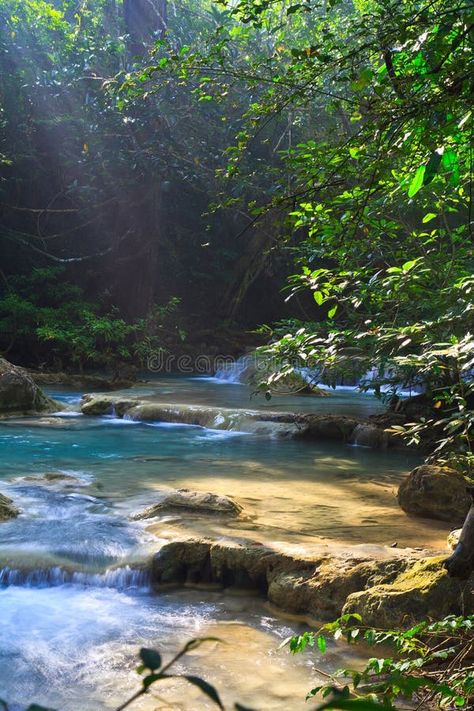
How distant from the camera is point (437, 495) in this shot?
18.8 feet

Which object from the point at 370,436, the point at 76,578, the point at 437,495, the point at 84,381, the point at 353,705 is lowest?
the point at 76,578

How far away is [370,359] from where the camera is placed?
381 centimetres

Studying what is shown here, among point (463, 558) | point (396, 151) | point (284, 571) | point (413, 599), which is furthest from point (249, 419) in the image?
point (396, 151)

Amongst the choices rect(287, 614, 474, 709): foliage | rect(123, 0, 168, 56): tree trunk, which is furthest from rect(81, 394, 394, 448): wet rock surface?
rect(123, 0, 168, 56): tree trunk

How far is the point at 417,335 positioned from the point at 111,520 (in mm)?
3322

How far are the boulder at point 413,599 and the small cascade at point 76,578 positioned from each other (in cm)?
146

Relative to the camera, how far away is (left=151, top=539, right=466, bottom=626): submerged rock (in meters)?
3.68

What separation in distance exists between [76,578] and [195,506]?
1.33 m

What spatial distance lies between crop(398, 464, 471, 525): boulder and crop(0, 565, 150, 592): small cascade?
2464 mm

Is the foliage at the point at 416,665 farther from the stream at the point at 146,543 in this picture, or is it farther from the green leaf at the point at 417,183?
the green leaf at the point at 417,183

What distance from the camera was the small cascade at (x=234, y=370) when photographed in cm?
1734

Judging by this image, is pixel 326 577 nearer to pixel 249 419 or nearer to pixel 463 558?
pixel 463 558

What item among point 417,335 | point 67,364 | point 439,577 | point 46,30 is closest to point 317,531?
point 439,577

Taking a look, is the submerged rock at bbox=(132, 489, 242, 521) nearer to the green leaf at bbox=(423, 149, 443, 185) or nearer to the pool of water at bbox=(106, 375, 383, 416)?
the green leaf at bbox=(423, 149, 443, 185)
